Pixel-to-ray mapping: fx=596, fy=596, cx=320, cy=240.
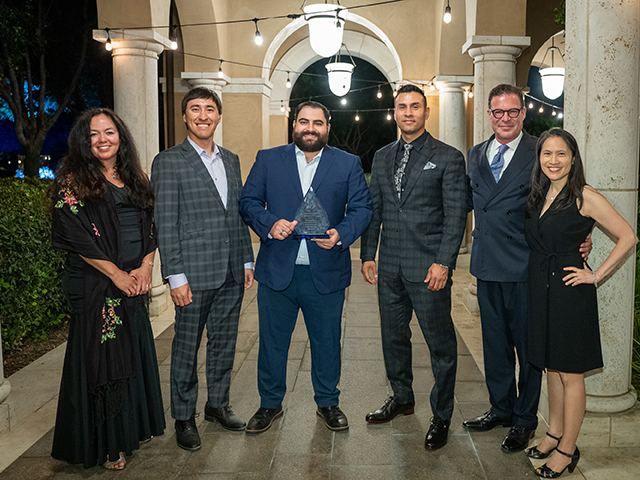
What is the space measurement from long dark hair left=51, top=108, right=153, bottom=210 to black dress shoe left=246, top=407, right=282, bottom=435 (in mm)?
1536

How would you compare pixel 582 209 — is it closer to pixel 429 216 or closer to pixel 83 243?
pixel 429 216

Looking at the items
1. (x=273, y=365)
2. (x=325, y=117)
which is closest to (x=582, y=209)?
(x=325, y=117)

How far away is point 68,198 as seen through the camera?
326cm

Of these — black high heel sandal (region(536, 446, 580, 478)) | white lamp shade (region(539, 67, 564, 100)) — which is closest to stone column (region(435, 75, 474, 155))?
white lamp shade (region(539, 67, 564, 100))

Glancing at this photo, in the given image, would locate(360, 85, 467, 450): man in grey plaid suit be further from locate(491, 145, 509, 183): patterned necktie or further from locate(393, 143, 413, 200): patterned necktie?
locate(491, 145, 509, 183): patterned necktie

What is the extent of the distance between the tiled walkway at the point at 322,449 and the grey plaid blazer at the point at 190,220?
1027 millimetres

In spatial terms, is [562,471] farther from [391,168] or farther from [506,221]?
[391,168]

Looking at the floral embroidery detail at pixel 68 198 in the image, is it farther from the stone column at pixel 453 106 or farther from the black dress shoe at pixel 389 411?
the stone column at pixel 453 106

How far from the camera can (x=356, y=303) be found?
8.05 m

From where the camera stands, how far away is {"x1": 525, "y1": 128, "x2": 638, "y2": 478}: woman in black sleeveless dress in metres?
3.20

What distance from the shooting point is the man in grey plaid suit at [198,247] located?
360 cm

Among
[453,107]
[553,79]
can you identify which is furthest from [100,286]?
[553,79]

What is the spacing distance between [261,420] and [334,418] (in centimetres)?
48

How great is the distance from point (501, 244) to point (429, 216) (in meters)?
0.48
